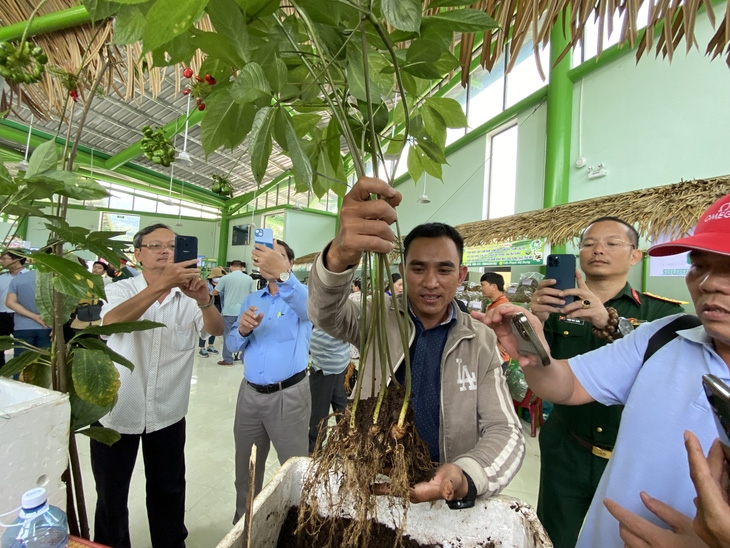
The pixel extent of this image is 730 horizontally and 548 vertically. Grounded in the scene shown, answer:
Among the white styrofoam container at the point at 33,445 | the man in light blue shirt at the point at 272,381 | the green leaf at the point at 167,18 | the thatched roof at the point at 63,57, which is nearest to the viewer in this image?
the green leaf at the point at 167,18

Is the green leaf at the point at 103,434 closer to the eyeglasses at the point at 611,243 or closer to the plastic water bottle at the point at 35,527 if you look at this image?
the plastic water bottle at the point at 35,527

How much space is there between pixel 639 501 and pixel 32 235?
1634 cm

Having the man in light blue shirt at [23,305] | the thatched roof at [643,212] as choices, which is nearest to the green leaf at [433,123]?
the thatched roof at [643,212]

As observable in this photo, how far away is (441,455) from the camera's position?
862mm

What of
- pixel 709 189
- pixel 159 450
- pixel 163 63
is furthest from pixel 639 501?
pixel 709 189

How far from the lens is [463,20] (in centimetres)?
47

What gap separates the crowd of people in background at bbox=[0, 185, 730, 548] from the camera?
0.64m

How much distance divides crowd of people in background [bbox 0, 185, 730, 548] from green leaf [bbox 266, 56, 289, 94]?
7.3 inches

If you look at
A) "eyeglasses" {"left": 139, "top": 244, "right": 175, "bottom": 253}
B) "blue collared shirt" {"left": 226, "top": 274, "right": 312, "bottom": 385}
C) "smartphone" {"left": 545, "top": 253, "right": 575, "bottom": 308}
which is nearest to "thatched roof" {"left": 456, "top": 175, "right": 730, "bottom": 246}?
"smartphone" {"left": 545, "top": 253, "right": 575, "bottom": 308}

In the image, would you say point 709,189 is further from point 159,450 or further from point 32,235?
point 32,235

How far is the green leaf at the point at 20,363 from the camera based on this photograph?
0.66 m

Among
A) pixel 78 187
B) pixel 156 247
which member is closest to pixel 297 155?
pixel 78 187

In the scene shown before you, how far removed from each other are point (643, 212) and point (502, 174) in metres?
3.53

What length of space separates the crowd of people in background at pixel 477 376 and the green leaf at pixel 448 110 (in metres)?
0.22
